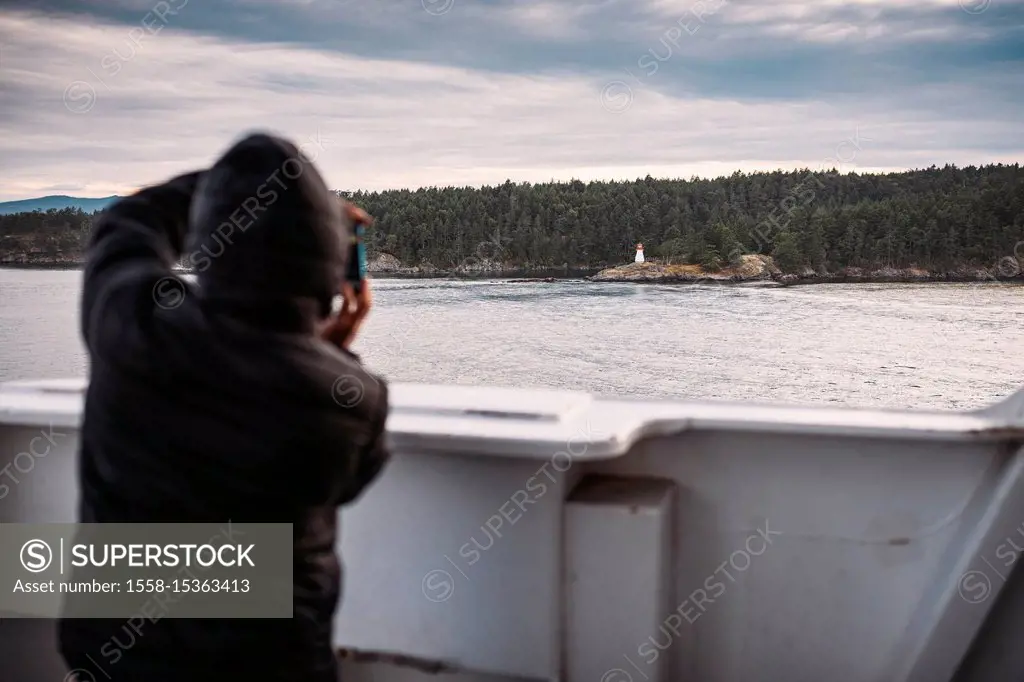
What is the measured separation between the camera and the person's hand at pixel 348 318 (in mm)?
1100

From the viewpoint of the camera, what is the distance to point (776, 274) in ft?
81.0

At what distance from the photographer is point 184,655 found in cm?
98

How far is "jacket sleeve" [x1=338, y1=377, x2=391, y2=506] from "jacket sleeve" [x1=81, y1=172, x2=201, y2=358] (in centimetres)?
25

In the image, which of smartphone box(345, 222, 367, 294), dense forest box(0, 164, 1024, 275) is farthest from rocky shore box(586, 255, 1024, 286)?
smartphone box(345, 222, 367, 294)

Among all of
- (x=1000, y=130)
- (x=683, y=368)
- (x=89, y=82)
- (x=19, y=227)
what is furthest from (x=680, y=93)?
(x=89, y=82)

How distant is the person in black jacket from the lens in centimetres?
90

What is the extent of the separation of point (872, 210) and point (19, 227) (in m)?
18.5

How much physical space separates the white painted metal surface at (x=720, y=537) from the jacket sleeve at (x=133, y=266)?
1.82 ft

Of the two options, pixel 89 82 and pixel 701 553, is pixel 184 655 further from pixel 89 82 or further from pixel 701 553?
pixel 89 82

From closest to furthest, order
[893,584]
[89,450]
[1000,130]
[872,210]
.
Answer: [89,450], [893,584], [872,210], [1000,130]

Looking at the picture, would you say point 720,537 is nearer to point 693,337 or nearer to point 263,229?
point 263,229

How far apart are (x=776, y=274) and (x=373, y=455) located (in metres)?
24.9

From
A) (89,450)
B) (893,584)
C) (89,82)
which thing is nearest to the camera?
(89,450)

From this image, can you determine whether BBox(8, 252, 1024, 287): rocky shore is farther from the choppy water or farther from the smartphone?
the smartphone
